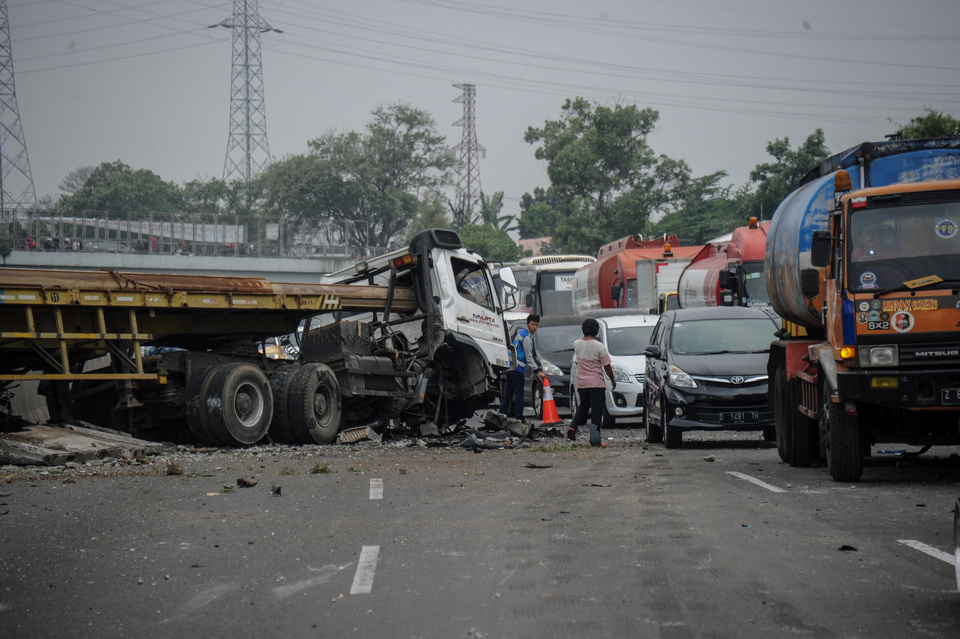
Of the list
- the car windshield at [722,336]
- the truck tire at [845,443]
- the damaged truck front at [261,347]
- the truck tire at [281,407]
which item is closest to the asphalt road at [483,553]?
the truck tire at [845,443]

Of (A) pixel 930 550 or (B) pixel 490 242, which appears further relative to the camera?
(B) pixel 490 242

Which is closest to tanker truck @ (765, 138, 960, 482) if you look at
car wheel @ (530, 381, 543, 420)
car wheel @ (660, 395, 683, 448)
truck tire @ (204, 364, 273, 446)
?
car wheel @ (660, 395, 683, 448)

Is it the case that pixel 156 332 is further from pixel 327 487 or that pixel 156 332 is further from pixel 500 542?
pixel 500 542

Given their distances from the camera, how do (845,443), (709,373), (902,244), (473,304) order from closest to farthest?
(902,244)
(845,443)
(709,373)
(473,304)

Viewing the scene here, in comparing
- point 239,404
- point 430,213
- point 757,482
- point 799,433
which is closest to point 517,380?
point 239,404

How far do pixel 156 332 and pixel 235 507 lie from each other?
5928 mm

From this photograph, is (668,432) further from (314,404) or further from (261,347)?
(261,347)

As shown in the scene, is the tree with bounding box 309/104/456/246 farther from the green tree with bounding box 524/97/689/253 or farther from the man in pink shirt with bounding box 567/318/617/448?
the man in pink shirt with bounding box 567/318/617/448

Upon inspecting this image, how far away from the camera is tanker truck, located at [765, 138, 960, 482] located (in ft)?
30.4

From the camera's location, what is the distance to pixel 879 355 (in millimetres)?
9344

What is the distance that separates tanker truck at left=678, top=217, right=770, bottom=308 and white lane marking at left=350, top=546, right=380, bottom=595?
15.4m

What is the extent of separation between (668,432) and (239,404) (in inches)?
225

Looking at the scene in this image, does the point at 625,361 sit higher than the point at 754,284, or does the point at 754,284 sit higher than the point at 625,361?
the point at 754,284

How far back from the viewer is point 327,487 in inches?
409
